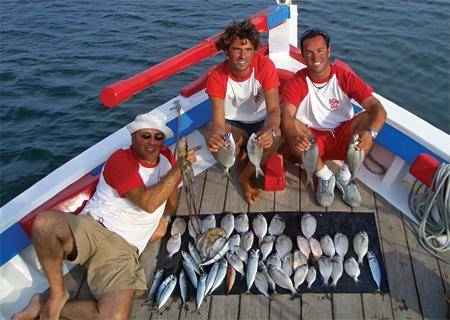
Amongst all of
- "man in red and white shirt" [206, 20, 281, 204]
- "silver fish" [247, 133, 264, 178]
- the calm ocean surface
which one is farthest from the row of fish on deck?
the calm ocean surface

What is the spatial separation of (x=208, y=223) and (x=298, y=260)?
883 mm

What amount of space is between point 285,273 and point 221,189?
123cm

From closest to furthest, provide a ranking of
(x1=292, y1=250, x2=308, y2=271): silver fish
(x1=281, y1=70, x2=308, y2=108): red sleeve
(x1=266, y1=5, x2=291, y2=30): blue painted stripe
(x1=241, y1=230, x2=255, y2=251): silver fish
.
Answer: (x1=292, y1=250, x2=308, y2=271): silver fish, (x1=241, y1=230, x2=255, y2=251): silver fish, (x1=281, y1=70, x2=308, y2=108): red sleeve, (x1=266, y1=5, x2=291, y2=30): blue painted stripe

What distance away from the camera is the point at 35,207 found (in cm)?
367

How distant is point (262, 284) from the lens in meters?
3.42

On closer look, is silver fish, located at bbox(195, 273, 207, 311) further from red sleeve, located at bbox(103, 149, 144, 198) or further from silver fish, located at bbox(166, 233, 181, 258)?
red sleeve, located at bbox(103, 149, 144, 198)

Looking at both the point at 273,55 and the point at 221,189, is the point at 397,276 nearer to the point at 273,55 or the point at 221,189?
the point at 221,189

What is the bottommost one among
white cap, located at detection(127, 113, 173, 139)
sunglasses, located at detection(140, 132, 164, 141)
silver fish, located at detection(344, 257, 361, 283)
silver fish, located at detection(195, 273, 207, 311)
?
silver fish, located at detection(344, 257, 361, 283)

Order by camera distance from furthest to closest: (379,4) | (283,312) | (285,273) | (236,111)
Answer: (379,4) < (236,111) < (285,273) < (283,312)

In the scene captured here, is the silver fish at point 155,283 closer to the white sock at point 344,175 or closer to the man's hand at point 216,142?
the man's hand at point 216,142

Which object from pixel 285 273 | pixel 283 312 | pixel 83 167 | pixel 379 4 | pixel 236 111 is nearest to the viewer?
pixel 283 312

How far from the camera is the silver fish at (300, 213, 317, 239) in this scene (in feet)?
12.5

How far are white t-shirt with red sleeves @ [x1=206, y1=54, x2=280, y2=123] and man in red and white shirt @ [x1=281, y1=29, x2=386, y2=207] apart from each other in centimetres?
23

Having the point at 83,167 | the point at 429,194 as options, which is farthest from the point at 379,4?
the point at 83,167
